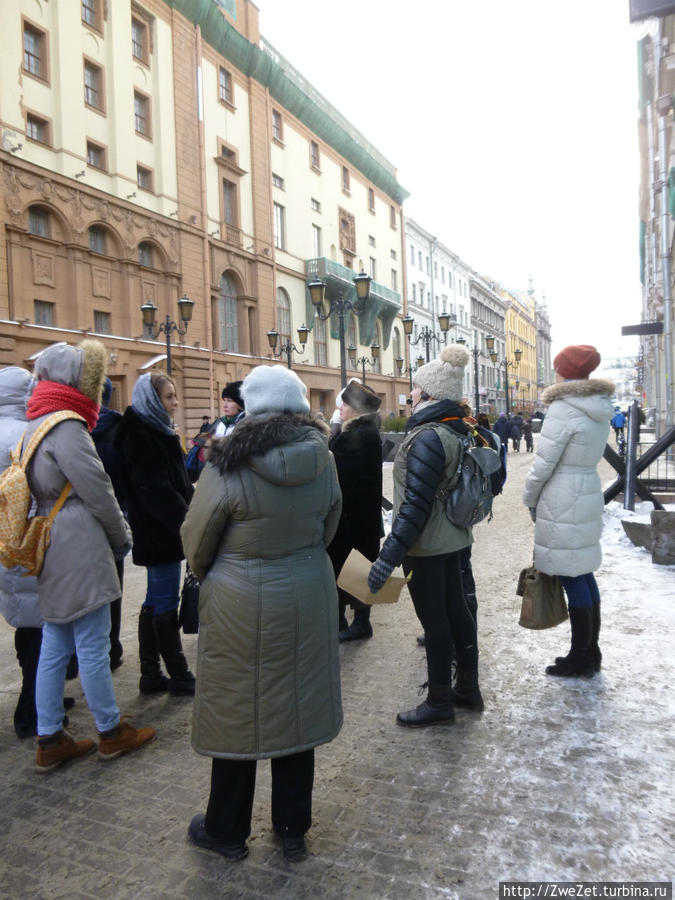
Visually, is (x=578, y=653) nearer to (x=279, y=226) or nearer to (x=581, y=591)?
(x=581, y=591)

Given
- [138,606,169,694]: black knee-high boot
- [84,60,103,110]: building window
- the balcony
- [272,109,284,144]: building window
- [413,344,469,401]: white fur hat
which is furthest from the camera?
the balcony

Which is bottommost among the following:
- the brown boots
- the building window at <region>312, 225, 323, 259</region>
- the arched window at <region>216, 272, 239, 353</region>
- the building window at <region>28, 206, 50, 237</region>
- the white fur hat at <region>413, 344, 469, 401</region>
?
the brown boots

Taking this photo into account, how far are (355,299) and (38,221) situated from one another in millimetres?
21088

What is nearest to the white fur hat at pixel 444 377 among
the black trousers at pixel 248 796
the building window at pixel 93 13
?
the black trousers at pixel 248 796

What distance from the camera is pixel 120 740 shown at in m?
3.04

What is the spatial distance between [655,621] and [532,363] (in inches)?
4105

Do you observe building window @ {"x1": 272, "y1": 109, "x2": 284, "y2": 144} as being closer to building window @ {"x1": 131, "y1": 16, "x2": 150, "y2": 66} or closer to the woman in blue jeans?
building window @ {"x1": 131, "y1": 16, "x2": 150, "y2": 66}

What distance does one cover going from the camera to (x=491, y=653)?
14.1 feet

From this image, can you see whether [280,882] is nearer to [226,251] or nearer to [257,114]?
[226,251]

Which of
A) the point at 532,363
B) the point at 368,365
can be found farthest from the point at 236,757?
the point at 532,363

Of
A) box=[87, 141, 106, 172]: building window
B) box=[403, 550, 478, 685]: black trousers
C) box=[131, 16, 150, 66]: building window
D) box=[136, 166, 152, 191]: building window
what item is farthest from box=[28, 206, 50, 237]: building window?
box=[403, 550, 478, 685]: black trousers

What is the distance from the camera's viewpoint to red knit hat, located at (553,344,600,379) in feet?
12.2

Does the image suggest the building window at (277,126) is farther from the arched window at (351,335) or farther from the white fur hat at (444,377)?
the white fur hat at (444,377)

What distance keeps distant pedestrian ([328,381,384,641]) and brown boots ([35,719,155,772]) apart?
6.02ft
